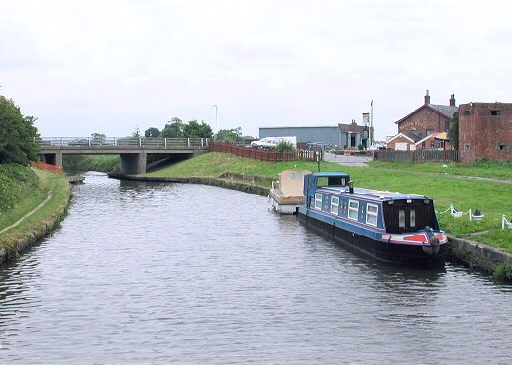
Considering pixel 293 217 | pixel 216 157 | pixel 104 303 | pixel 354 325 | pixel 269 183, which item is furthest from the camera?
pixel 216 157

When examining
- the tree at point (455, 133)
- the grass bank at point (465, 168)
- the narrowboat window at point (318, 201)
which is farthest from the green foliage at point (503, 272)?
the tree at point (455, 133)

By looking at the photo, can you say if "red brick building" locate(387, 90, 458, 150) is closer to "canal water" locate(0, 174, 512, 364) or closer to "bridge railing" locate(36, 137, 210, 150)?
"bridge railing" locate(36, 137, 210, 150)

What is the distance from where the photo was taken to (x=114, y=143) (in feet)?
322

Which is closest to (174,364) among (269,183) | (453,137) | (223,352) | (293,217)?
(223,352)

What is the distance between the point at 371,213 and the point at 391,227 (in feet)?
6.57

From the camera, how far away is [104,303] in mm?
24078

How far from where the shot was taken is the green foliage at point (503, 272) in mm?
25531

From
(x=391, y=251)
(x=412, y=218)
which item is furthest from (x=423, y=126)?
(x=391, y=251)

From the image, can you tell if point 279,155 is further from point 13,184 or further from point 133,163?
point 13,184

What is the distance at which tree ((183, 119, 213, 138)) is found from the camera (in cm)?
12225

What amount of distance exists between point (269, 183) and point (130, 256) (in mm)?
39457

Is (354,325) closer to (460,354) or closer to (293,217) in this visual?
(460,354)

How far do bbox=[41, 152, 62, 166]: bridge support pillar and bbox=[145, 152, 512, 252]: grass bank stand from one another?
1160 cm

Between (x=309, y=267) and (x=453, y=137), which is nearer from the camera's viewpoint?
(x=309, y=267)
